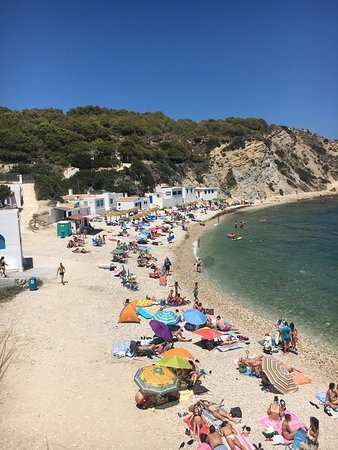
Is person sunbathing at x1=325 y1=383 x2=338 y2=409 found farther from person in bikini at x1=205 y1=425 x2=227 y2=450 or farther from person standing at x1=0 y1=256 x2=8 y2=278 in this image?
person standing at x1=0 y1=256 x2=8 y2=278

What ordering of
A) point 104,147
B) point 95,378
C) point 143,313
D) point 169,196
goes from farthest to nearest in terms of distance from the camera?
point 104,147, point 169,196, point 143,313, point 95,378

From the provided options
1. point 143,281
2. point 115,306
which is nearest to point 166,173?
point 143,281

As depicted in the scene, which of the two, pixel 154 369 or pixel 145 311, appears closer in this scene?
pixel 154 369

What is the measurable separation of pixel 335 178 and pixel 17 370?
343 ft

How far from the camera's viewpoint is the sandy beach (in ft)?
27.0

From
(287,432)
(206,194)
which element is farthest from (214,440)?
(206,194)

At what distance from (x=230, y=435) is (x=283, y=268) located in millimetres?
18142

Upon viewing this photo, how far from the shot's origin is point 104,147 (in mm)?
62812

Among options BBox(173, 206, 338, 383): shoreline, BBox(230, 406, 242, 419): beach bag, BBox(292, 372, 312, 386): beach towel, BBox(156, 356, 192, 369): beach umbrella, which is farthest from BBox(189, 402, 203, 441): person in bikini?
BBox(173, 206, 338, 383): shoreline

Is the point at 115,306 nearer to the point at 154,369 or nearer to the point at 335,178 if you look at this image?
the point at 154,369

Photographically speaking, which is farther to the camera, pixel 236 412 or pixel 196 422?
pixel 236 412

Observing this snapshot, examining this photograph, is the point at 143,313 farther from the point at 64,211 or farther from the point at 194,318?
the point at 64,211

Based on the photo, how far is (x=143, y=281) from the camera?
68.1ft

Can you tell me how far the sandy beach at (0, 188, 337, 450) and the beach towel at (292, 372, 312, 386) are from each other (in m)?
0.21
